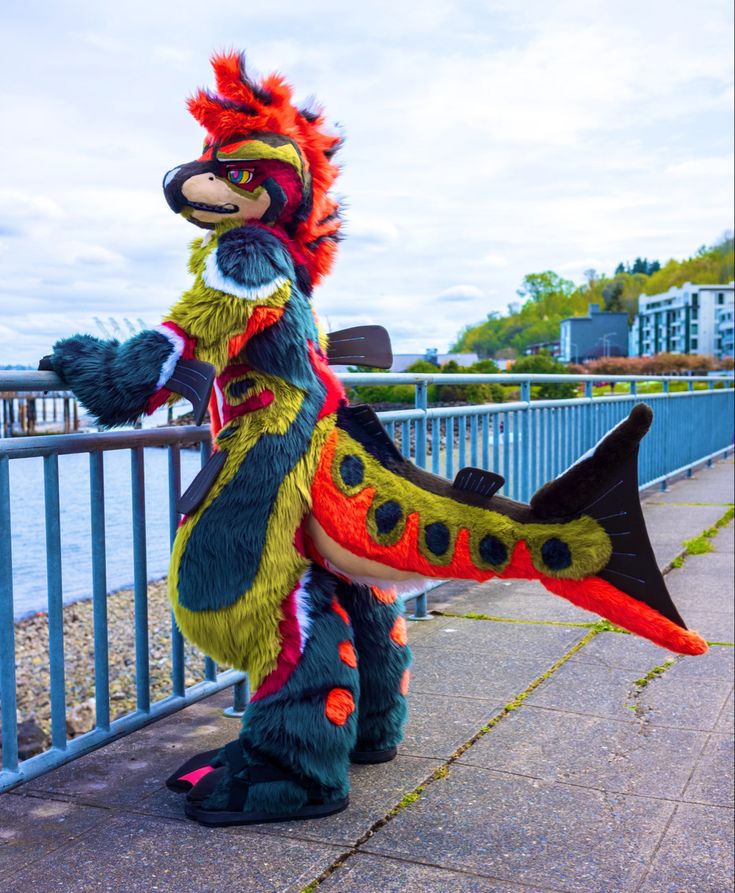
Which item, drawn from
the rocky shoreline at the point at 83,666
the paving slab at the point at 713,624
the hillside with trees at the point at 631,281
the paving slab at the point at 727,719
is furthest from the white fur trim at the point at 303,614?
the hillside with trees at the point at 631,281

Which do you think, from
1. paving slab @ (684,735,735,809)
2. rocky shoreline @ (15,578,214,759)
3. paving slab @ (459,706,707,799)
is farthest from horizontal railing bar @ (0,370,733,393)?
rocky shoreline @ (15,578,214,759)

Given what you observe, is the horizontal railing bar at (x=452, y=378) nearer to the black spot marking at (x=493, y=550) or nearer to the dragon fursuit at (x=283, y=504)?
the dragon fursuit at (x=283, y=504)

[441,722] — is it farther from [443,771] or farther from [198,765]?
[198,765]

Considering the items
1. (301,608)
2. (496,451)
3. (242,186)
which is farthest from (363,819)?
(496,451)

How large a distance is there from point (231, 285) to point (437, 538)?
31.8 inches

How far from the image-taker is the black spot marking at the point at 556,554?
235cm

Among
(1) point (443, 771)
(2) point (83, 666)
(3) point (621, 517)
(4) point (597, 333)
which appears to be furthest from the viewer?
(4) point (597, 333)

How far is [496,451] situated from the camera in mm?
5660

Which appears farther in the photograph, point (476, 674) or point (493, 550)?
point (476, 674)

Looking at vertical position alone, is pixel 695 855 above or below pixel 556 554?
below

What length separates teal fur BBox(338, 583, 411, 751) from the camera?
2811 mm

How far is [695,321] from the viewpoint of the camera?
323 ft

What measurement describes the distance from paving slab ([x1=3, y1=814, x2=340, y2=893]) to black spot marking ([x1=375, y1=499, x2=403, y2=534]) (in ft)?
2.57

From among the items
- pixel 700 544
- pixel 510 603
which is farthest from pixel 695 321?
pixel 510 603
